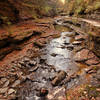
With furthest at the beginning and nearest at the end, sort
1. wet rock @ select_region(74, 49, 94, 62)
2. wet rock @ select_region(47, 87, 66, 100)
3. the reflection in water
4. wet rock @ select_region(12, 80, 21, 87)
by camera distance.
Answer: wet rock @ select_region(74, 49, 94, 62)
the reflection in water
wet rock @ select_region(12, 80, 21, 87)
wet rock @ select_region(47, 87, 66, 100)

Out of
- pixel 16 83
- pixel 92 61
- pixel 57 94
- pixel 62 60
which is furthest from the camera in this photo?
pixel 62 60

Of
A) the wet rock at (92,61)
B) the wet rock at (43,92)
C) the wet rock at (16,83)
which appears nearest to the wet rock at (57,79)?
the wet rock at (43,92)

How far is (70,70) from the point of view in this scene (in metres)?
6.13

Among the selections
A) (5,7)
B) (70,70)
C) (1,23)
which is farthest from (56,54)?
(5,7)

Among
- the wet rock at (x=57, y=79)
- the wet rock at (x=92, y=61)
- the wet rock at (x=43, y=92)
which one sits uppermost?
the wet rock at (x=92, y=61)

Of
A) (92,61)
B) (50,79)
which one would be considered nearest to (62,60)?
(92,61)

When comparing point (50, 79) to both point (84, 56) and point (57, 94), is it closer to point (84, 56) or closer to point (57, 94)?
point (57, 94)

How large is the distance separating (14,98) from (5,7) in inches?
406

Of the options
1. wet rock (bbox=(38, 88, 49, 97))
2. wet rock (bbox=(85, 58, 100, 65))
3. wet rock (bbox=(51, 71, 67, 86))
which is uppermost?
wet rock (bbox=(85, 58, 100, 65))

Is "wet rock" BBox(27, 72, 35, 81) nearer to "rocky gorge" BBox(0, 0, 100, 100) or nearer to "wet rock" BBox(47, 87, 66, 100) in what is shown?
Answer: "rocky gorge" BBox(0, 0, 100, 100)

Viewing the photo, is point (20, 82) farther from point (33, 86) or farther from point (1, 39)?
point (1, 39)

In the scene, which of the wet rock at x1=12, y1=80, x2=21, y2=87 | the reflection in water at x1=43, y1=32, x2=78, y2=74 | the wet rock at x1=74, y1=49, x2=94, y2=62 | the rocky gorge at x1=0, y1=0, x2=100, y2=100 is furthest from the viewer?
the wet rock at x1=74, y1=49, x2=94, y2=62

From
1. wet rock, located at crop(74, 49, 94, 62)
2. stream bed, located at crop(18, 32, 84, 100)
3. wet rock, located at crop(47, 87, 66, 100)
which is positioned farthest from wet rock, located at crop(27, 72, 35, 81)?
wet rock, located at crop(74, 49, 94, 62)

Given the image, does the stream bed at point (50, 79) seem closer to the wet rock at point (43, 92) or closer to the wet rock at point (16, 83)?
the wet rock at point (43, 92)
